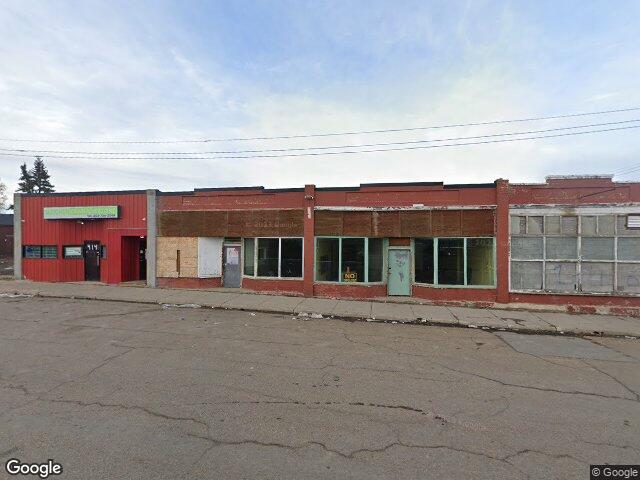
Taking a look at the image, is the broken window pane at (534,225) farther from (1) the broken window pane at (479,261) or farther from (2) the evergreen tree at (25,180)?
(2) the evergreen tree at (25,180)

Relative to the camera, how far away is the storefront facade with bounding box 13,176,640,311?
12125mm

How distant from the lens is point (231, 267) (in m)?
15.6

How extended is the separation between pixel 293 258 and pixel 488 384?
994 centimetres

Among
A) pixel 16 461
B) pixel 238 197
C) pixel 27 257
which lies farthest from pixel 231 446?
pixel 27 257

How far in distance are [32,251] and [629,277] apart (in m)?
26.2

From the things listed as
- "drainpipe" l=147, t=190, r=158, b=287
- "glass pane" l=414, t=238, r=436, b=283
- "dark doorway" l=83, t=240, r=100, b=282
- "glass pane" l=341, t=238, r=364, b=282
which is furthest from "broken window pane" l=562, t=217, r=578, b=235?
"dark doorway" l=83, t=240, r=100, b=282

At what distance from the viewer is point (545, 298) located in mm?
12352

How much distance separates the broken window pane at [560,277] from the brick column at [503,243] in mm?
1421

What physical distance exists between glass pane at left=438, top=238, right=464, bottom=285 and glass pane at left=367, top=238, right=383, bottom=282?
230cm

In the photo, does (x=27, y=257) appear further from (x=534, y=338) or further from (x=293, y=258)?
(x=534, y=338)

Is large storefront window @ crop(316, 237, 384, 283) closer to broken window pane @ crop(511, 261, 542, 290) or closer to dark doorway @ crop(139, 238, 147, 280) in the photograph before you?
broken window pane @ crop(511, 261, 542, 290)

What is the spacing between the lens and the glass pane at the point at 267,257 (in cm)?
1477

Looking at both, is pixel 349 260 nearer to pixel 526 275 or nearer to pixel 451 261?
pixel 451 261

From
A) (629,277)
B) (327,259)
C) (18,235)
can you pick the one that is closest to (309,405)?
(327,259)
